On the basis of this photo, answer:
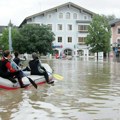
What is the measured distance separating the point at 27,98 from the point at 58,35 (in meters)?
73.3

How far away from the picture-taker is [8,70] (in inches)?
549

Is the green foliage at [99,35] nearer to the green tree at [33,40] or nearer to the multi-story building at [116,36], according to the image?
the green tree at [33,40]

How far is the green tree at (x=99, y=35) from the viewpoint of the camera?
65500mm

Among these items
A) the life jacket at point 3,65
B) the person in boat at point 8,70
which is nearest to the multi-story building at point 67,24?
the person in boat at point 8,70

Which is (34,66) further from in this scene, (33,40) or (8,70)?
(33,40)

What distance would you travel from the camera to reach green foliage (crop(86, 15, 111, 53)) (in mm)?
65500

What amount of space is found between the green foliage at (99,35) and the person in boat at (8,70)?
52.0 meters

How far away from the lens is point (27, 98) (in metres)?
12.1

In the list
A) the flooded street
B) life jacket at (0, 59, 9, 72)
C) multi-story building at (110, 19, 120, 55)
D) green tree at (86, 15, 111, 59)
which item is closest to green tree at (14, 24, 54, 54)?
green tree at (86, 15, 111, 59)

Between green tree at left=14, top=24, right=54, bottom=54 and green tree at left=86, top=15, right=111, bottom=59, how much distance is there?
11114mm

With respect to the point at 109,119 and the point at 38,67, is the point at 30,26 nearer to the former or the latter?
the point at 38,67

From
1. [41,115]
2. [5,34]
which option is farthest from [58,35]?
[41,115]

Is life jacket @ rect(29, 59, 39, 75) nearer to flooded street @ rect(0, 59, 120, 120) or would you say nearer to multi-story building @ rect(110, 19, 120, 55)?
flooded street @ rect(0, 59, 120, 120)

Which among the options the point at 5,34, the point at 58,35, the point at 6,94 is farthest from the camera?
the point at 58,35
